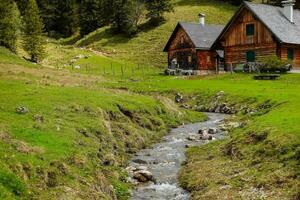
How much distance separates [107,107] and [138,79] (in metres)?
37.1

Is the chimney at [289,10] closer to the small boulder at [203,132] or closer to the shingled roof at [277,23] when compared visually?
the shingled roof at [277,23]

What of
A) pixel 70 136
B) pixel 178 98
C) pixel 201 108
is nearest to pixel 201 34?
pixel 178 98

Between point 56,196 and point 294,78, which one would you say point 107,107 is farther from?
point 294,78

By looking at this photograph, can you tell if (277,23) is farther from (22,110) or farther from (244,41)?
(22,110)

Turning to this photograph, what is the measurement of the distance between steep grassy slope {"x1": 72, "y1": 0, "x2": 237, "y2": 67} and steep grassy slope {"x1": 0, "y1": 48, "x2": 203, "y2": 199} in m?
56.2

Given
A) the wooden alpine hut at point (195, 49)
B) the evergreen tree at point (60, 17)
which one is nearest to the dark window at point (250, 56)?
the wooden alpine hut at point (195, 49)

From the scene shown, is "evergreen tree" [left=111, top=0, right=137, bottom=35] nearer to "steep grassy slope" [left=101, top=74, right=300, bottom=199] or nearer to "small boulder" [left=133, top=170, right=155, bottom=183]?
"steep grassy slope" [left=101, top=74, right=300, bottom=199]

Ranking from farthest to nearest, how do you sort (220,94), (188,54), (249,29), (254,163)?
(188,54) < (249,29) < (220,94) < (254,163)

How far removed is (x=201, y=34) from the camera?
283ft

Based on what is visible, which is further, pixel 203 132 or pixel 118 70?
pixel 118 70

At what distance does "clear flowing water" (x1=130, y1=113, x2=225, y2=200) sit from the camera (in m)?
23.5

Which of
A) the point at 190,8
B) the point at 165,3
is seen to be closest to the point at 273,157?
the point at 165,3

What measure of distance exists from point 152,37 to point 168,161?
270 feet

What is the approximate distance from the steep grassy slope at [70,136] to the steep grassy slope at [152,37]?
56.2 metres
